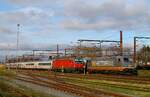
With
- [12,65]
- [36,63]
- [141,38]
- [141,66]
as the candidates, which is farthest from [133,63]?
[12,65]

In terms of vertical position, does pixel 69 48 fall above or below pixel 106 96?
above

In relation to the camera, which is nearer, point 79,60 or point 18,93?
point 18,93

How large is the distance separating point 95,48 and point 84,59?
19.6 feet

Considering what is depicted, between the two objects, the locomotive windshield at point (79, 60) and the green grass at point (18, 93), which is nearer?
the green grass at point (18, 93)

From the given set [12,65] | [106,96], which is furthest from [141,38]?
[12,65]

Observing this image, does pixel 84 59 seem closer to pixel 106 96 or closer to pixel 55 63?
pixel 55 63

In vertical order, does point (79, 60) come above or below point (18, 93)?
above

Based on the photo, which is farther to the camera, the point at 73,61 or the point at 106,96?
the point at 73,61

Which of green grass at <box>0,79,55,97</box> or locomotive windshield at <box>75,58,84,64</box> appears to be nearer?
green grass at <box>0,79,55,97</box>

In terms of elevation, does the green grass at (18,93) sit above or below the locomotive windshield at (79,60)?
below

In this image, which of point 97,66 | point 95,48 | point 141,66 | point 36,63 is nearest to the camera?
point 141,66

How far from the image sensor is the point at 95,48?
71125 mm

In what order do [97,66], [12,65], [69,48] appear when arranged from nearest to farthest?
[97,66]
[69,48]
[12,65]

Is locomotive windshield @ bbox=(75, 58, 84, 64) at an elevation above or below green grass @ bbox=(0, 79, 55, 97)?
above
